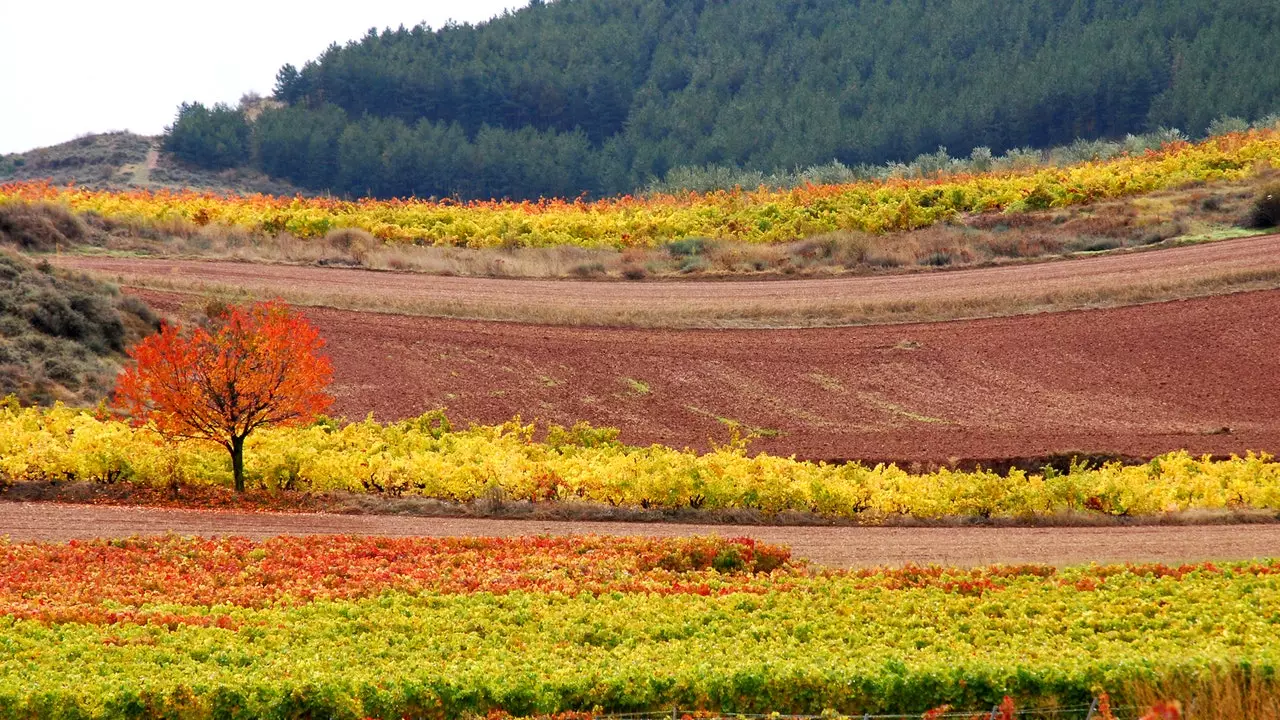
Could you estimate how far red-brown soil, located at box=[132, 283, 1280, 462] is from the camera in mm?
28281

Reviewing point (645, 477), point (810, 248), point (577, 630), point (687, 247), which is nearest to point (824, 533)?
point (645, 477)

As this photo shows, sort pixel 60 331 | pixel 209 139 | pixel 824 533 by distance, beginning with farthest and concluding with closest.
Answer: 1. pixel 209 139
2. pixel 60 331
3. pixel 824 533

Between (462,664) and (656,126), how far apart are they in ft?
294

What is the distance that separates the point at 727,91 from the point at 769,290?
215 ft

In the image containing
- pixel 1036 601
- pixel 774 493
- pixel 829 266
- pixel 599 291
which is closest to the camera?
pixel 1036 601

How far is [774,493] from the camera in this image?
2284 cm

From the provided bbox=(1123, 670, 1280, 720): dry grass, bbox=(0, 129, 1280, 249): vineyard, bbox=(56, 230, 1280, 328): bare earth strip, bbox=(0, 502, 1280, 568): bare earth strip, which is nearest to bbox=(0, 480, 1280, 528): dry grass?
bbox=(0, 502, 1280, 568): bare earth strip

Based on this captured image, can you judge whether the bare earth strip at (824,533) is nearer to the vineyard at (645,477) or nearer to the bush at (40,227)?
the vineyard at (645,477)

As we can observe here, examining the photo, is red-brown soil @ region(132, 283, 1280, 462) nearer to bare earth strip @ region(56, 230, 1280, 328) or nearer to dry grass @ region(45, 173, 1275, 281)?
bare earth strip @ region(56, 230, 1280, 328)

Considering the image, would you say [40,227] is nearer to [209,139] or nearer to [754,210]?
[754,210]

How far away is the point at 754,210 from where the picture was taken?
50.6 meters

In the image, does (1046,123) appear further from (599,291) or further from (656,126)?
(599,291)

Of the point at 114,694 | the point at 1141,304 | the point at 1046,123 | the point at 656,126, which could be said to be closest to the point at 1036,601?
the point at 114,694

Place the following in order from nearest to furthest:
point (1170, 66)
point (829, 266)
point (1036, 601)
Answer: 1. point (1036, 601)
2. point (829, 266)
3. point (1170, 66)
